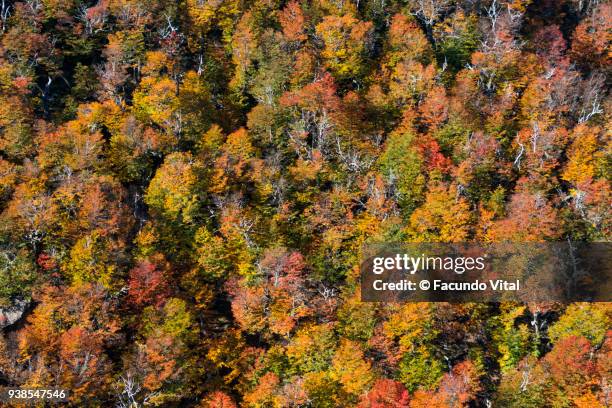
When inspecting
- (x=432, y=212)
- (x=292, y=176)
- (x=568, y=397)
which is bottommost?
(x=568, y=397)

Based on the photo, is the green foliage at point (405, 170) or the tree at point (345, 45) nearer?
the green foliage at point (405, 170)

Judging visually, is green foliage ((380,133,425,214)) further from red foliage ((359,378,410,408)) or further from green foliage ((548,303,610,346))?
red foliage ((359,378,410,408))

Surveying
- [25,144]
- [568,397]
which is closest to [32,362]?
[25,144]

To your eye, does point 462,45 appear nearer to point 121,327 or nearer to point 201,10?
point 201,10

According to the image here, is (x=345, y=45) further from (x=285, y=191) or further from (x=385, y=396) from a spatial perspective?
(x=385, y=396)

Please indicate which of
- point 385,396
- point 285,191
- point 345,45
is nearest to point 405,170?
point 285,191

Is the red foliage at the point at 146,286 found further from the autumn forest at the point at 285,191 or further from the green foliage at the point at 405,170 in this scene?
the green foliage at the point at 405,170

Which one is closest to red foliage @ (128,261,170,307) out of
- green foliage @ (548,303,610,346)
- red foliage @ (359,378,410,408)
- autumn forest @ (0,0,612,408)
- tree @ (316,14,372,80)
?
autumn forest @ (0,0,612,408)

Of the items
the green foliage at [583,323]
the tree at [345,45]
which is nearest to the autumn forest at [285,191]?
the green foliage at [583,323]
